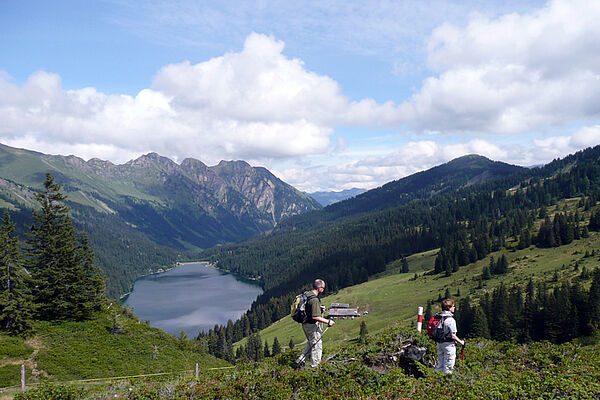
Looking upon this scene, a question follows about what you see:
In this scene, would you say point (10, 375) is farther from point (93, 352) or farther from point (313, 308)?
point (313, 308)

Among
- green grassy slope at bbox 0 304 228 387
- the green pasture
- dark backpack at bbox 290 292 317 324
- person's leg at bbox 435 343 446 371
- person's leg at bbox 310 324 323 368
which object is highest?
dark backpack at bbox 290 292 317 324

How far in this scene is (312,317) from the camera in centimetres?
1340

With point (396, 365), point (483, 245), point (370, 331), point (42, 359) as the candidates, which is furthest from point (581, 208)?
point (42, 359)

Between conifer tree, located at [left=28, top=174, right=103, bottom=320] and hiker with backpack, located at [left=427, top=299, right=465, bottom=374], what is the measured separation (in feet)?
140

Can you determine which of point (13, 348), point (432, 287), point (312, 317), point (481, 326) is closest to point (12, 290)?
point (13, 348)

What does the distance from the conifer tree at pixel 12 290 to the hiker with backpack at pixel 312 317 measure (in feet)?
116

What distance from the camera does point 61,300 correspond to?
3978cm

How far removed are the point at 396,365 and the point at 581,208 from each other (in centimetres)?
19584

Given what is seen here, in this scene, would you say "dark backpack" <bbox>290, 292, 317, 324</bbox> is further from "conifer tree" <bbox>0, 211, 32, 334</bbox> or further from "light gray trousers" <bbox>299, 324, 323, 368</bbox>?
"conifer tree" <bbox>0, 211, 32, 334</bbox>

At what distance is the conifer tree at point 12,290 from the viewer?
1309 inches

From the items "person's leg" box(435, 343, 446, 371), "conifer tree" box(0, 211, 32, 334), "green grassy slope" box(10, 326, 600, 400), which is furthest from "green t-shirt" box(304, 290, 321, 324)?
"conifer tree" box(0, 211, 32, 334)

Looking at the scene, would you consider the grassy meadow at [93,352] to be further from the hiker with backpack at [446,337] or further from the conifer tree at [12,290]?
the hiker with backpack at [446,337]

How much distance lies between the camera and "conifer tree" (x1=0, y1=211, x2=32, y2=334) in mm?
33250

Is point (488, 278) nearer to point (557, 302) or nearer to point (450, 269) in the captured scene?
point (450, 269)
